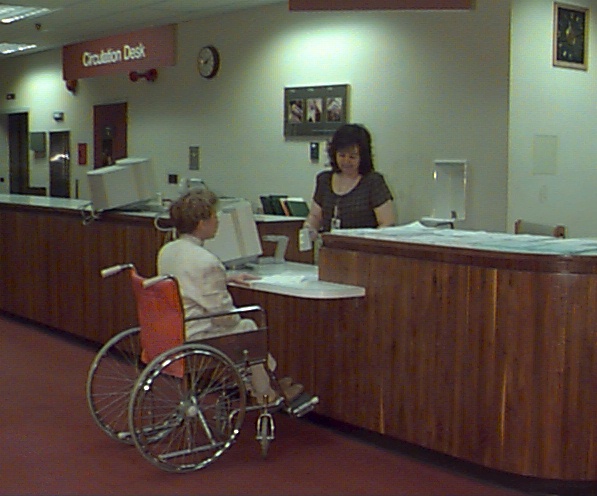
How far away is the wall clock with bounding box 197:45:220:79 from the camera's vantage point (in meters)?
8.73

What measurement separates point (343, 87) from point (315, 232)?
2.81m

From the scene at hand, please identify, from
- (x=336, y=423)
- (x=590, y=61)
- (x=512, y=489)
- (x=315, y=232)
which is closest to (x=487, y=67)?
(x=590, y=61)

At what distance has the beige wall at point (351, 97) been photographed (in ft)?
20.6

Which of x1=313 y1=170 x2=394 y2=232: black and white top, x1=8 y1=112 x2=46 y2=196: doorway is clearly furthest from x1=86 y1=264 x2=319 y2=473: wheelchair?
x1=8 y1=112 x2=46 y2=196: doorway

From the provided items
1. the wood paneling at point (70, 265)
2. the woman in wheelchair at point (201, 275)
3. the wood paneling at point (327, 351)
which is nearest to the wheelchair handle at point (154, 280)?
the woman in wheelchair at point (201, 275)

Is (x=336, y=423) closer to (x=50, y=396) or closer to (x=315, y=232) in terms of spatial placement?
(x=315, y=232)

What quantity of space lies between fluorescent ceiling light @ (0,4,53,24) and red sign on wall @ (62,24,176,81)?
1131mm

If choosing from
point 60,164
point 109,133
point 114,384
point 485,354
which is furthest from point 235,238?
point 60,164

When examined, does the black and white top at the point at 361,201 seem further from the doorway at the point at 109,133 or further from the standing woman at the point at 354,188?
the doorway at the point at 109,133

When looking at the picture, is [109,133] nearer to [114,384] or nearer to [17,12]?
[17,12]

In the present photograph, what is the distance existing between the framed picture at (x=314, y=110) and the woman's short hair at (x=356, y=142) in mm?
2437

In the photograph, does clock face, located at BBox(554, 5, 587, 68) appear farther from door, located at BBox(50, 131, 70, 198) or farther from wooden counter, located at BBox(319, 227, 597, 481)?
door, located at BBox(50, 131, 70, 198)

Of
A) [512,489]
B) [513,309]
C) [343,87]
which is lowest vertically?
[512,489]

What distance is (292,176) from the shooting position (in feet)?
26.2
